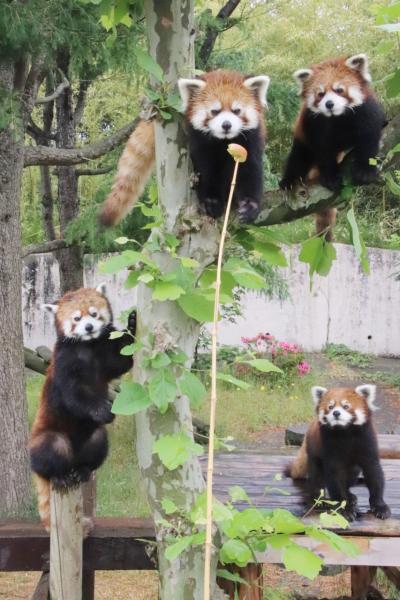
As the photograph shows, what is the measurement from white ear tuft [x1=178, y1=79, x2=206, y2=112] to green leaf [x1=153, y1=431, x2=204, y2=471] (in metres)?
0.90

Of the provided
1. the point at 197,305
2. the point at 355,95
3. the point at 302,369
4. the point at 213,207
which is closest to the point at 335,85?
the point at 355,95

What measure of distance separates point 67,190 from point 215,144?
545cm

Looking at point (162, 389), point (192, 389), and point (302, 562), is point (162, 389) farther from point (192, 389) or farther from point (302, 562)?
point (302, 562)

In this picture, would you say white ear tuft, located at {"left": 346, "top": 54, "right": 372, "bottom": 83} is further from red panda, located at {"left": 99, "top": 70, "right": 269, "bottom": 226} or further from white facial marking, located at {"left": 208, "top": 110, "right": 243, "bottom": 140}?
white facial marking, located at {"left": 208, "top": 110, "right": 243, "bottom": 140}

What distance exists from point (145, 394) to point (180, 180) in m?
0.63

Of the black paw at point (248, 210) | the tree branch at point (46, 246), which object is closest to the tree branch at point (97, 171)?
the tree branch at point (46, 246)

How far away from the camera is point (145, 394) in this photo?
171cm

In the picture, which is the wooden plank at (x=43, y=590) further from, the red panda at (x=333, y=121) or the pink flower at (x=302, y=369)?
the pink flower at (x=302, y=369)

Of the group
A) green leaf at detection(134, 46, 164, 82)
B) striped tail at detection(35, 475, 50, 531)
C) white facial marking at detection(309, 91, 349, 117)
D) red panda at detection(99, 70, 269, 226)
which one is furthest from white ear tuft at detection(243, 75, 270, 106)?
striped tail at detection(35, 475, 50, 531)

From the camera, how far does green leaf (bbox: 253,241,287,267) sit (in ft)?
6.48

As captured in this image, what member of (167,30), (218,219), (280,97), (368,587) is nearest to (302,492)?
(368,587)

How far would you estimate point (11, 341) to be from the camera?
4719 millimetres

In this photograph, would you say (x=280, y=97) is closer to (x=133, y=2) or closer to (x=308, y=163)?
(x=308, y=163)

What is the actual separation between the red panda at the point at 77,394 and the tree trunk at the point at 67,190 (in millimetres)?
4291
